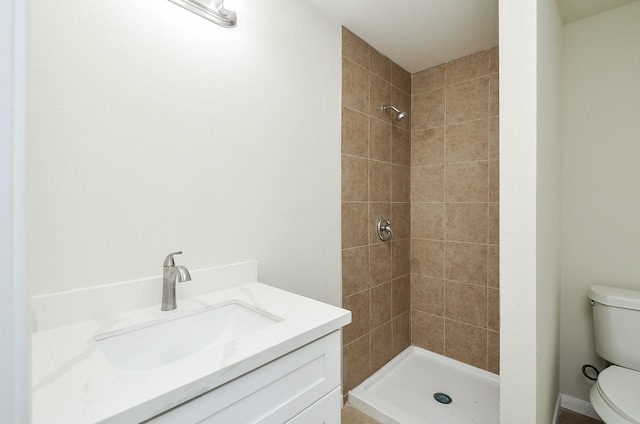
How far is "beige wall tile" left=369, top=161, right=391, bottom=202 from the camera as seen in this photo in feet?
6.28

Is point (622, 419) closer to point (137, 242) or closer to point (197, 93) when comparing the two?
point (137, 242)

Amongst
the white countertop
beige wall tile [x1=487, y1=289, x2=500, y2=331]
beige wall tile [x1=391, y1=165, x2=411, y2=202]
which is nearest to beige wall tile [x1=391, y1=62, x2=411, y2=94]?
beige wall tile [x1=391, y1=165, x2=411, y2=202]

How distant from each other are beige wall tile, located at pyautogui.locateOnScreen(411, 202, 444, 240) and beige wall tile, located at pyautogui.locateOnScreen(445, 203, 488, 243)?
0.05 m

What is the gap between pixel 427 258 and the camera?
7.42ft

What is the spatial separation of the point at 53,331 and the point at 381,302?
173 centimetres

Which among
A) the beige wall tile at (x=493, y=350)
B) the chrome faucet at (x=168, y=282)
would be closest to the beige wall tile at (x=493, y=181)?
the beige wall tile at (x=493, y=350)

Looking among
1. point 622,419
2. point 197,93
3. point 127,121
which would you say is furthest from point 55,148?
point 622,419

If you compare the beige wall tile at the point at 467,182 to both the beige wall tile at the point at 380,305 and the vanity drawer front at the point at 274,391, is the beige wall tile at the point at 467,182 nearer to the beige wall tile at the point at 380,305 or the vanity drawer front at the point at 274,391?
the beige wall tile at the point at 380,305

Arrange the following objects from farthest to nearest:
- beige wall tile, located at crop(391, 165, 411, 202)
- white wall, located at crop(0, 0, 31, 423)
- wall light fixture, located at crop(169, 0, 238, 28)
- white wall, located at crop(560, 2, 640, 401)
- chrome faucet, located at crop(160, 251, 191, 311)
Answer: beige wall tile, located at crop(391, 165, 411, 202) → white wall, located at crop(560, 2, 640, 401) → wall light fixture, located at crop(169, 0, 238, 28) → chrome faucet, located at crop(160, 251, 191, 311) → white wall, located at crop(0, 0, 31, 423)

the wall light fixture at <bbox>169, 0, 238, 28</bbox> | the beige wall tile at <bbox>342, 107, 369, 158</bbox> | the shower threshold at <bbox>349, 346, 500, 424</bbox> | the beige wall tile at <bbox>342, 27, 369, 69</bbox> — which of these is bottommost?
the shower threshold at <bbox>349, 346, 500, 424</bbox>

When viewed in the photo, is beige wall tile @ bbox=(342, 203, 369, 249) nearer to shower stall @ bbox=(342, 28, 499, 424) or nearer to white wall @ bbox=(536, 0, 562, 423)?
shower stall @ bbox=(342, 28, 499, 424)

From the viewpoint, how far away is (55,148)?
790mm

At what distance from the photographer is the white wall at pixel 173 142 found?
795mm

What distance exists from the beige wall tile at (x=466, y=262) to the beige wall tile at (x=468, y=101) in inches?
36.3
